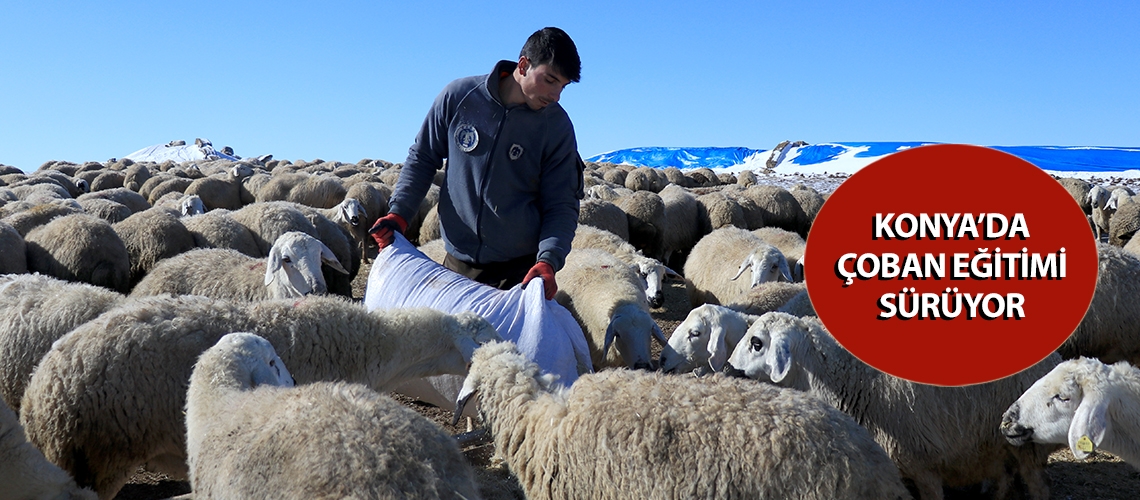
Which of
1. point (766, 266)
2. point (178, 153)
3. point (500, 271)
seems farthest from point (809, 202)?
point (178, 153)

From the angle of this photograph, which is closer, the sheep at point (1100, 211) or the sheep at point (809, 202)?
the sheep at point (809, 202)

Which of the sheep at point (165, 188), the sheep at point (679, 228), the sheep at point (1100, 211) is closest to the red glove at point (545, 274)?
the sheep at point (679, 228)

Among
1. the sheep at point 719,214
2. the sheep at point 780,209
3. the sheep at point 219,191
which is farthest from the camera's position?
the sheep at point 219,191

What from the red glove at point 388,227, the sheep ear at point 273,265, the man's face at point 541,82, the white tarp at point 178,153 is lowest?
the white tarp at point 178,153

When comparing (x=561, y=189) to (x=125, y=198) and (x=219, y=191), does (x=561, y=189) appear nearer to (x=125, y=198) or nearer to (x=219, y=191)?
(x=125, y=198)

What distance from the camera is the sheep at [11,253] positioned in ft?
20.7

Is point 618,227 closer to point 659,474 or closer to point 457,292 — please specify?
point 457,292

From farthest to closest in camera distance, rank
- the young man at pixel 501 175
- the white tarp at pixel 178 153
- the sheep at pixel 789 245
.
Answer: the white tarp at pixel 178 153 < the sheep at pixel 789 245 < the young man at pixel 501 175

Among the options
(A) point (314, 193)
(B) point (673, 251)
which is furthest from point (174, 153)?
(B) point (673, 251)

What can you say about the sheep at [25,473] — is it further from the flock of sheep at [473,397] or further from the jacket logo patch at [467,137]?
the jacket logo patch at [467,137]

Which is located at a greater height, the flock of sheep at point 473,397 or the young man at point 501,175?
the young man at point 501,175

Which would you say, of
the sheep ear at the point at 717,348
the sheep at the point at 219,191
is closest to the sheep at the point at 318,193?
the sheep at the point at 219,191

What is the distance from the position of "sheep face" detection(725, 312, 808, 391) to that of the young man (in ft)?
3.34

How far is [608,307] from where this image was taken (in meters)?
5.16
